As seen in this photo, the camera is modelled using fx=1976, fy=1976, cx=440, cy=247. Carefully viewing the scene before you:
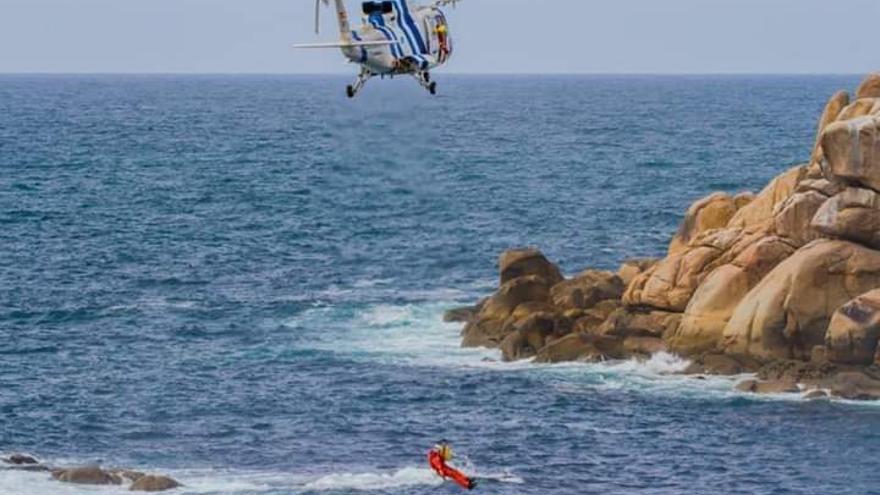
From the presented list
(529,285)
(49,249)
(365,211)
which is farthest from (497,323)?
(365,211)

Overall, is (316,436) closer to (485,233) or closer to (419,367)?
(419,367)

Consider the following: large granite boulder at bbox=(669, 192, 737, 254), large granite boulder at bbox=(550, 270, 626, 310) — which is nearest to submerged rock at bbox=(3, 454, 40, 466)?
large granite boulder at bbox=(550, 270, 626, 310)

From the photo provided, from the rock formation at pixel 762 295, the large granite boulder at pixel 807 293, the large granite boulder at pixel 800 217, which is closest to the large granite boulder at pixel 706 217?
the rock formation at pixel 762 295

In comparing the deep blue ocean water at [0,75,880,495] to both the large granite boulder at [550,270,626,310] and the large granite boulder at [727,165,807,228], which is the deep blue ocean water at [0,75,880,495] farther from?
the large granite boulder at [727,165,807,228]
